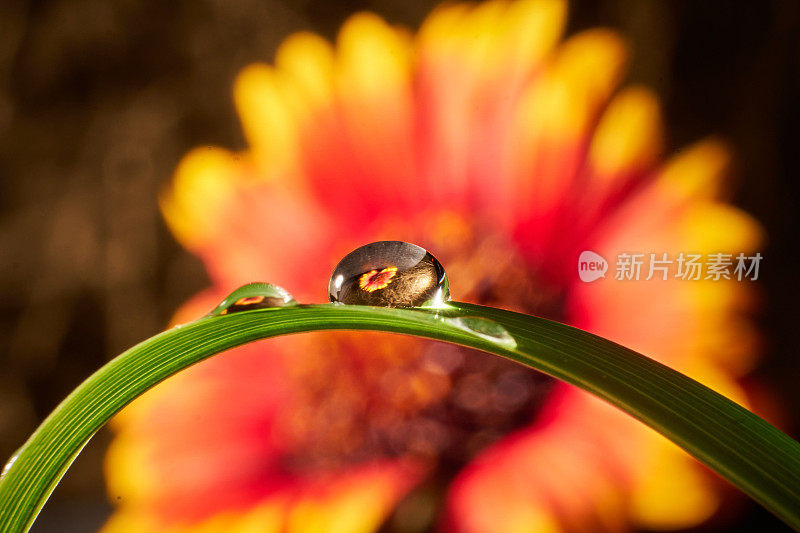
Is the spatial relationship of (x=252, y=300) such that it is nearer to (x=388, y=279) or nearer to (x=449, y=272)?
(x=388, y=279)

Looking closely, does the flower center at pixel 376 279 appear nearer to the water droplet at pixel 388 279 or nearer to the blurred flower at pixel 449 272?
the water droplet at pixel 388 279

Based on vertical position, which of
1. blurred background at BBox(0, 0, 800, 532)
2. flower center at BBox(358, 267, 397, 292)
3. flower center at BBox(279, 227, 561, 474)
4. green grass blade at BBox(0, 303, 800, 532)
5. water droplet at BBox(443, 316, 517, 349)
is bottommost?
green grass blade at BBox(0, 303, 800, 532)

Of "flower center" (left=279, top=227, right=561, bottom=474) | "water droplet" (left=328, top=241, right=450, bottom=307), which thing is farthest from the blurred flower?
"water droplet" (left=328, top=241, right=450, bottom=307)

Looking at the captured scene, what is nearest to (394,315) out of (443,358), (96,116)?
(443,358)

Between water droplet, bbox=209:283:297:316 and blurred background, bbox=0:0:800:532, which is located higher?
blurred background, bbox=0:0:800:532

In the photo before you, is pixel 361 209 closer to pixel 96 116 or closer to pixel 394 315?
pixel 96 116

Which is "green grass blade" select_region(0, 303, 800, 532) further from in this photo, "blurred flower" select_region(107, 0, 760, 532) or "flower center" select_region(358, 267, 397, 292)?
"blurred flower" select_region(107, 0, 760, 532)
